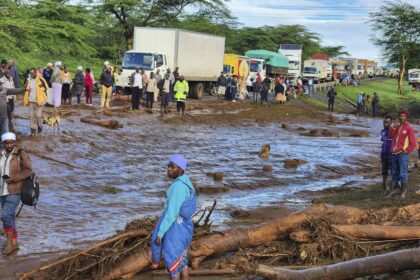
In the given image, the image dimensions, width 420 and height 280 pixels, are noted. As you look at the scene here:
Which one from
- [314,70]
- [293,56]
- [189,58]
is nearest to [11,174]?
[189,58]

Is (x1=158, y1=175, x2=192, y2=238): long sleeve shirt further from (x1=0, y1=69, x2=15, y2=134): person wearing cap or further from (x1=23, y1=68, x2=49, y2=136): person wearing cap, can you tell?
(x1=23, y1=68, x2=49, y2=136): person wearing cap

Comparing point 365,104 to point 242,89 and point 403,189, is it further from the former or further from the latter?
point 403,189

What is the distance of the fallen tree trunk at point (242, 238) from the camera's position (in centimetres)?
688

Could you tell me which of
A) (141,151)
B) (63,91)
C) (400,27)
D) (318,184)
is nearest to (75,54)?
(63,91)

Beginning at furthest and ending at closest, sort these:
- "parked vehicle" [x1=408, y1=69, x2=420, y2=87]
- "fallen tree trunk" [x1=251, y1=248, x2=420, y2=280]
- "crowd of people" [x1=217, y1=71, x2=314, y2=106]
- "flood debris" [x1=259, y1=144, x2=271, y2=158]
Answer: "parked vehicle" [x1=408, y1=69, x2=420, y2=87] → "crowd of people" [x1=217, y1=71, x2=314, y2=106] → "flood debris" [x1=259, y1=144, x2=271, y2=158] → "fallen tree trunk" [x1=251, y1=248, x2=420, y2=280]

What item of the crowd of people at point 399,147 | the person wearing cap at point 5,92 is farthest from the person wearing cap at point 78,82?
the crowd of people at point 399,147

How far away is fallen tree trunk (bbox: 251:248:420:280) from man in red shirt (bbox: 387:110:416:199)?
536 centimetres

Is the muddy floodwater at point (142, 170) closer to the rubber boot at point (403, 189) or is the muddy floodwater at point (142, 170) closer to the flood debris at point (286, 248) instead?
the flood debris at point (286, 248)

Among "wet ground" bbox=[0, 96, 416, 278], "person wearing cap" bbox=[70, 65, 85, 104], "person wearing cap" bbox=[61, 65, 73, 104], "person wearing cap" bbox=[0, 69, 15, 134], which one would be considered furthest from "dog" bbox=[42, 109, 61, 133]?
"person wearing cap" bbox=[70, 65, 85, 104]

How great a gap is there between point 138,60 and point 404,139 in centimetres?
1746

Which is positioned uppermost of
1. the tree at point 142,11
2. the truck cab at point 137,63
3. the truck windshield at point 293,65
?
the tree at point 142,11

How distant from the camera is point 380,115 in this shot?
39.9m

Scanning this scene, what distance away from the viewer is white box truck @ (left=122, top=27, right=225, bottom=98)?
26.9 meters

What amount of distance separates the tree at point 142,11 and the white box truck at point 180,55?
9.93 metres
